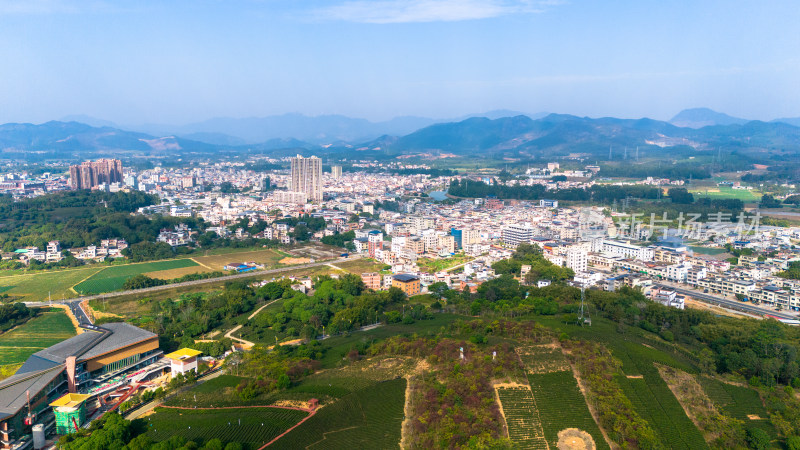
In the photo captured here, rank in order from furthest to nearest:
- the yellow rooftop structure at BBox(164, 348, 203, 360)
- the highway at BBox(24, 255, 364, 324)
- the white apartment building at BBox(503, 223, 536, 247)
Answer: the white apartment building at BBox(503, 223, 536, 247), the highway at BBox(24, 255, 364, 324), the yellow rooftop structure at BBox(164, 348, 203, 360)

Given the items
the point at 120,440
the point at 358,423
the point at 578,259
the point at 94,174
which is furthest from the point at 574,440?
the point at 94,174

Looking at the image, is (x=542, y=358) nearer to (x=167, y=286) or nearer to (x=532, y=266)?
(x=532, y=266)

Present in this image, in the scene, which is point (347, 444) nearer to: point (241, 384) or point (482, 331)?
point (241, 384)

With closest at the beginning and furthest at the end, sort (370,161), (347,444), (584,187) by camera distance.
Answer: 1. (347,444)
2. (584,187)
3. (370,161)

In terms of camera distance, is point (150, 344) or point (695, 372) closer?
point (695, 372)

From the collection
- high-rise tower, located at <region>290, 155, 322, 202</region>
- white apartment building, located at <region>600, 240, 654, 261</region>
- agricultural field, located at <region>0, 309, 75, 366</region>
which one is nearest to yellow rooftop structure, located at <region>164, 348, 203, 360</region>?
agricultural field, located at <region>0, 309, 75, 366</region>

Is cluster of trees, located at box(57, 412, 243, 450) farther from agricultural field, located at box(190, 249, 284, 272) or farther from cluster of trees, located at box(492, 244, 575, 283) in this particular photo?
agricultural field, located at box(190, 249, 284, 272)

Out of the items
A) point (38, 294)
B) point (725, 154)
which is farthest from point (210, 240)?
point (725, 154)
